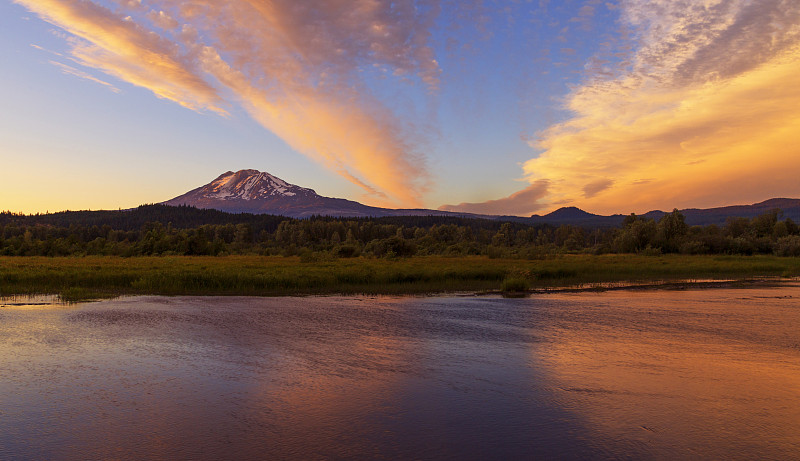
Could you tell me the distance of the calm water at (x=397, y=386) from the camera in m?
7.61

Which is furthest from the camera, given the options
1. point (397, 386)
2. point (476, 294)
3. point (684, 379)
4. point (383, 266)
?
point (383, 266)

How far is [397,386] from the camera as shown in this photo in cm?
1060

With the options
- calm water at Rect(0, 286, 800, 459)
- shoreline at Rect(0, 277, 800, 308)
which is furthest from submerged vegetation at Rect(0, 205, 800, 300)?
calm water at Rect(0, 286, 800, 459)

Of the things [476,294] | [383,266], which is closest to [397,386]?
[476,294]

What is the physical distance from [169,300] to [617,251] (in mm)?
77918

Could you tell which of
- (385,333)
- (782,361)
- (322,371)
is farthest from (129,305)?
(782,361)

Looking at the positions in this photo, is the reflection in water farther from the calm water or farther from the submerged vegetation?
the submerged vegetation

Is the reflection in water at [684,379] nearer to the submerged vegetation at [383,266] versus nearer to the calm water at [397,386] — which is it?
the calm water at [397,386]

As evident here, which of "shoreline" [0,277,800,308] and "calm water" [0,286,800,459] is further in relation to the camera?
"shoreline" [0,277,800,308]

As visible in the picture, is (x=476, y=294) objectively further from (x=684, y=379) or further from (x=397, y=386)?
(x=397, y=386)

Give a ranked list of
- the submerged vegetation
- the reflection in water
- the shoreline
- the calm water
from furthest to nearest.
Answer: the submerged vegetation < the shoreline < the reflection in water < the calm water

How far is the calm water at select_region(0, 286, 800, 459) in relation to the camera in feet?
25.0

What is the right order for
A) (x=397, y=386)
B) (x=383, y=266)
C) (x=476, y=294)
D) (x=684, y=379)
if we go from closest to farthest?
(x=397, y=386) < (x=684, y=379) < (x=476, y=294) < (x=383, y=266)

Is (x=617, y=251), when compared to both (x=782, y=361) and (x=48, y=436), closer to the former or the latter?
(x=782, y=361)
